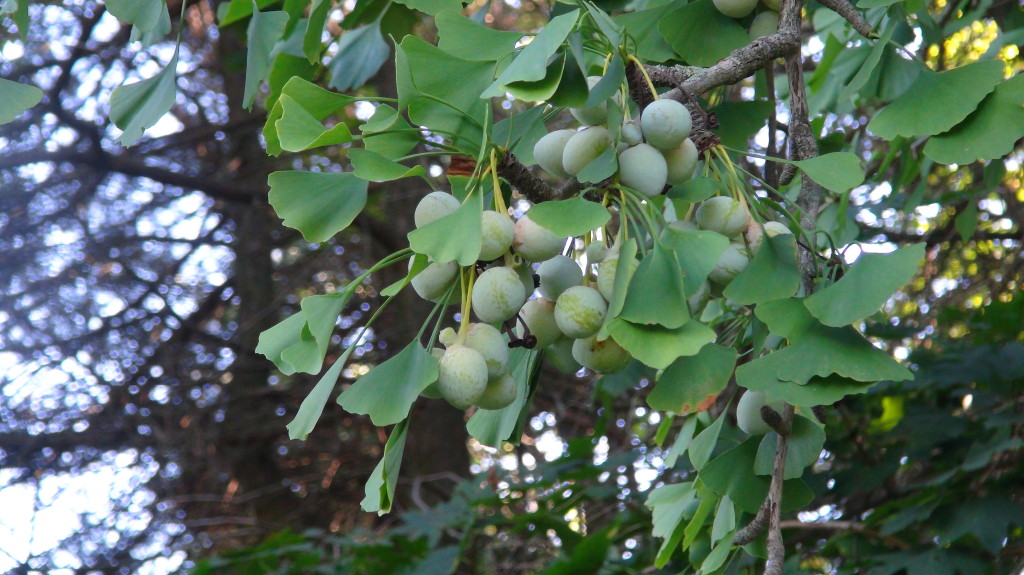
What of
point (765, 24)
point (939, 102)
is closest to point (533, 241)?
point (939, 102)

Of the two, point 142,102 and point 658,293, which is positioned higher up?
point 142,102

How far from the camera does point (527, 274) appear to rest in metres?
0.85

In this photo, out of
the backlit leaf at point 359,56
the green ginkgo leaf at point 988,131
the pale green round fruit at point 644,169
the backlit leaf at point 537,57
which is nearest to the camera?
the backlit leaf at point 537,57

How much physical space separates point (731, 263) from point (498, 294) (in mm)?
259

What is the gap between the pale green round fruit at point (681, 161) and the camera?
0.89 m

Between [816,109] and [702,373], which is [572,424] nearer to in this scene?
[816,109]

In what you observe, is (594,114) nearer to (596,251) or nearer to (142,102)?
(596,251)

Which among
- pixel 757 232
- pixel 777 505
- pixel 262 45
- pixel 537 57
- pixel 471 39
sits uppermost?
pixel 262 45

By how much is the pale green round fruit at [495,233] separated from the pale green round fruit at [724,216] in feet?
0.75

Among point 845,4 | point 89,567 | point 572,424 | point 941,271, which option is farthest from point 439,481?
point 845,4

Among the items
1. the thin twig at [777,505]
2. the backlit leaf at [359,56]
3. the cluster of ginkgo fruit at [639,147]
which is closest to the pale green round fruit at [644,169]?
the cluster of ginkgo fruit at [639,147]

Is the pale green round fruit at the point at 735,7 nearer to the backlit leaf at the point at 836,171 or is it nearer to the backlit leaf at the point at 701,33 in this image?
the backlit leaf at the point at 701,33

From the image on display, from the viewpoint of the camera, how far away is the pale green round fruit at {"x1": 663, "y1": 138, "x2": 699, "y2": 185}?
89cm

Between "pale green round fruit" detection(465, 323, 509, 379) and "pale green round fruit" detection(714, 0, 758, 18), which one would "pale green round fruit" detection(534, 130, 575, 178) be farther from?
"pale green round fruit" detection(714, 0, 758, 18)
